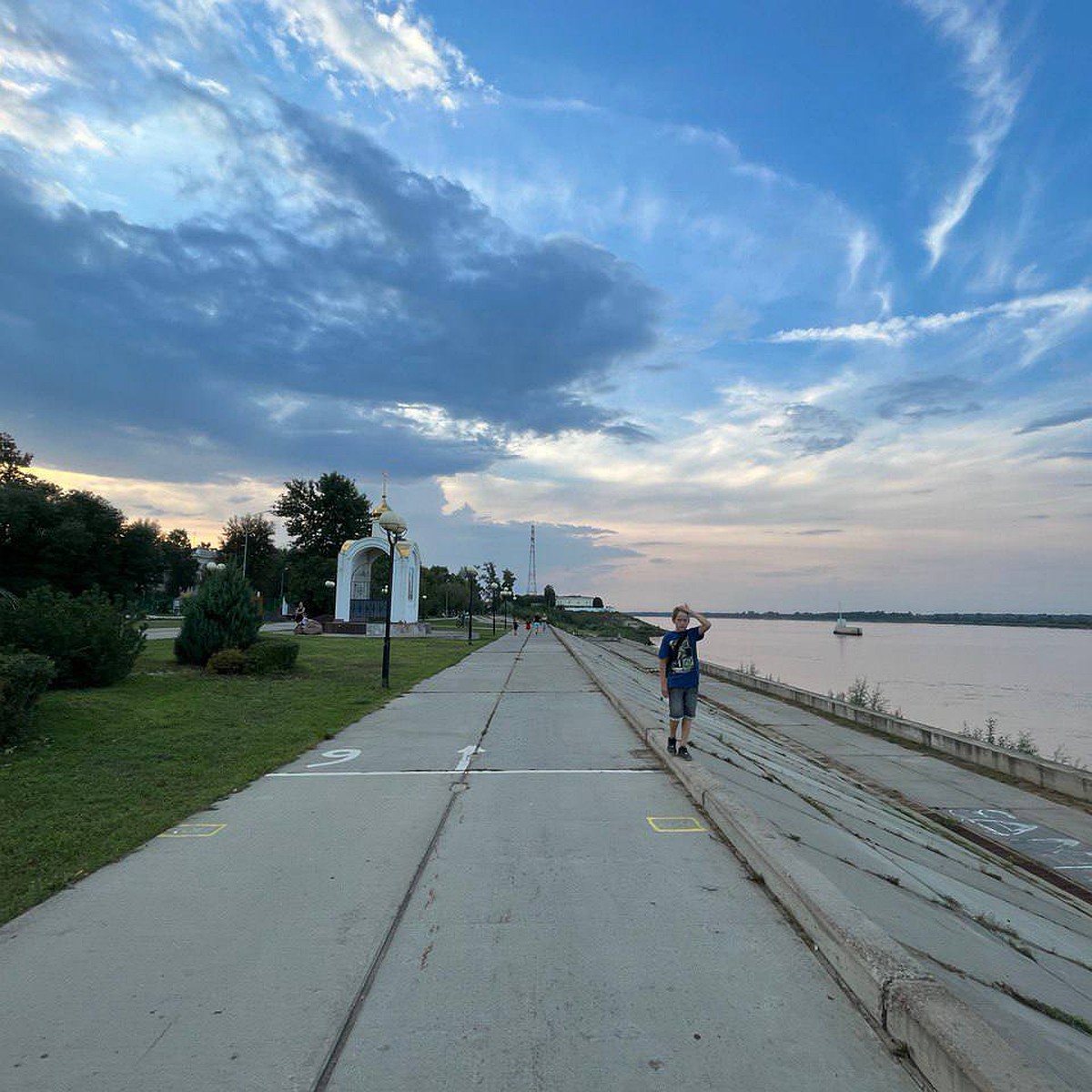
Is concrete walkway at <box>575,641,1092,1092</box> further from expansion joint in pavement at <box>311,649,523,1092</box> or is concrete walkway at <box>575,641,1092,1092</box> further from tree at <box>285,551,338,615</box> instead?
tree at <box>285,551,338,615</box>

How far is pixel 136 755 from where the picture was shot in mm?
8445

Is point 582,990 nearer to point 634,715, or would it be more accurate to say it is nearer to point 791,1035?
point 791,1035

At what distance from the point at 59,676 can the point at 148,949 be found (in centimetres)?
1164

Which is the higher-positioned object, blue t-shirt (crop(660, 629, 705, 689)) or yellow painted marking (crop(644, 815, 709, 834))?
blue t-shirt (crop(660, 629, 705, 689))

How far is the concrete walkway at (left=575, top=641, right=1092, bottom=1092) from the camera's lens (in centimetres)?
321

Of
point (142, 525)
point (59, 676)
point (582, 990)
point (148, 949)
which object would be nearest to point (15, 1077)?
point (148, 949)

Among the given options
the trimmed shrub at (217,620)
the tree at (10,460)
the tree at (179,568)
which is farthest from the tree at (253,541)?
the trimmed shrub at (217,620)

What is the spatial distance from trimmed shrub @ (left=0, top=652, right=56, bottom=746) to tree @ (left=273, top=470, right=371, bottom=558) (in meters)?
64.9

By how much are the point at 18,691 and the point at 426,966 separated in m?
7.77

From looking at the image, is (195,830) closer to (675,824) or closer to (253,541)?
(675,824)

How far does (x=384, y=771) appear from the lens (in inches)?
314

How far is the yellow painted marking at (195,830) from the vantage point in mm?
5613

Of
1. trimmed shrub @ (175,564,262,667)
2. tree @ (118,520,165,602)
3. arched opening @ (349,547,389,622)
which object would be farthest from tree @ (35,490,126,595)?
trimmed shrub @ (175,564,262,667)

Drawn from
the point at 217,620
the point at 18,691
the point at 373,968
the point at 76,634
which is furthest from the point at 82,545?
the point at 373,968
